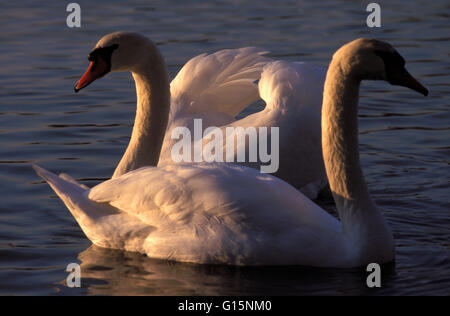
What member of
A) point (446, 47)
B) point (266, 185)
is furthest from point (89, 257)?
point (446, 47)

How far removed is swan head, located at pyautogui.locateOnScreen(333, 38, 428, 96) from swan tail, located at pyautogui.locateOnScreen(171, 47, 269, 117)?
2.14 meters

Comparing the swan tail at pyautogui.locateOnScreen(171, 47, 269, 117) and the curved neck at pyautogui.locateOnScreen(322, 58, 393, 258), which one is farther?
the swan tail at pyautogui.locateOnScreen(171, 47, 269, 117)

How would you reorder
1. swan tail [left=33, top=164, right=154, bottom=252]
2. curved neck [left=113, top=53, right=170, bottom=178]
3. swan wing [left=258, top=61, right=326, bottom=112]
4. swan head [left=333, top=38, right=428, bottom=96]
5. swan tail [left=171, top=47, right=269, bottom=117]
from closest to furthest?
swan head [left=333, top=38, right=428, bottom=96]
swan tail [left=33, top=164, right=154, bottom=252]
curved neck [left=113, top=53, right=170, bottom=178]
swan wing [left=258, top=61, right=326, bottom=112]
swan tail [left=171, top=47, right=269, bottom=117]

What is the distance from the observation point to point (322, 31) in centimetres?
1302

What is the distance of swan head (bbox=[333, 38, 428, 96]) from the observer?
5969 mm

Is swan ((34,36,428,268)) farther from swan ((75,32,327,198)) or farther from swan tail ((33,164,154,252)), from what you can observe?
swan ((75,32,327,198))

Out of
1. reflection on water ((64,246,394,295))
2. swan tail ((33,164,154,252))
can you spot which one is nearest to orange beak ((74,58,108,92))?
swan tail ((33,164,154,252))

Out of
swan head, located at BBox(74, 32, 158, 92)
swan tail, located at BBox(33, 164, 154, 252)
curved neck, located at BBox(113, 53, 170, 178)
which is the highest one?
swan head, located at BBox(74, 32, 158, 92)

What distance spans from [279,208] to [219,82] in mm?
2447

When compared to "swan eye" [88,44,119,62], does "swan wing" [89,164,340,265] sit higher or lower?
lower

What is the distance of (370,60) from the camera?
5.98 metres

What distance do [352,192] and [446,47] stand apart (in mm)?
6592

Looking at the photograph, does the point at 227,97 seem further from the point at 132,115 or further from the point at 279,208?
the point at 279,208

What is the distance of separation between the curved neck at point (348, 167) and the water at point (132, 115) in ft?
0.68
